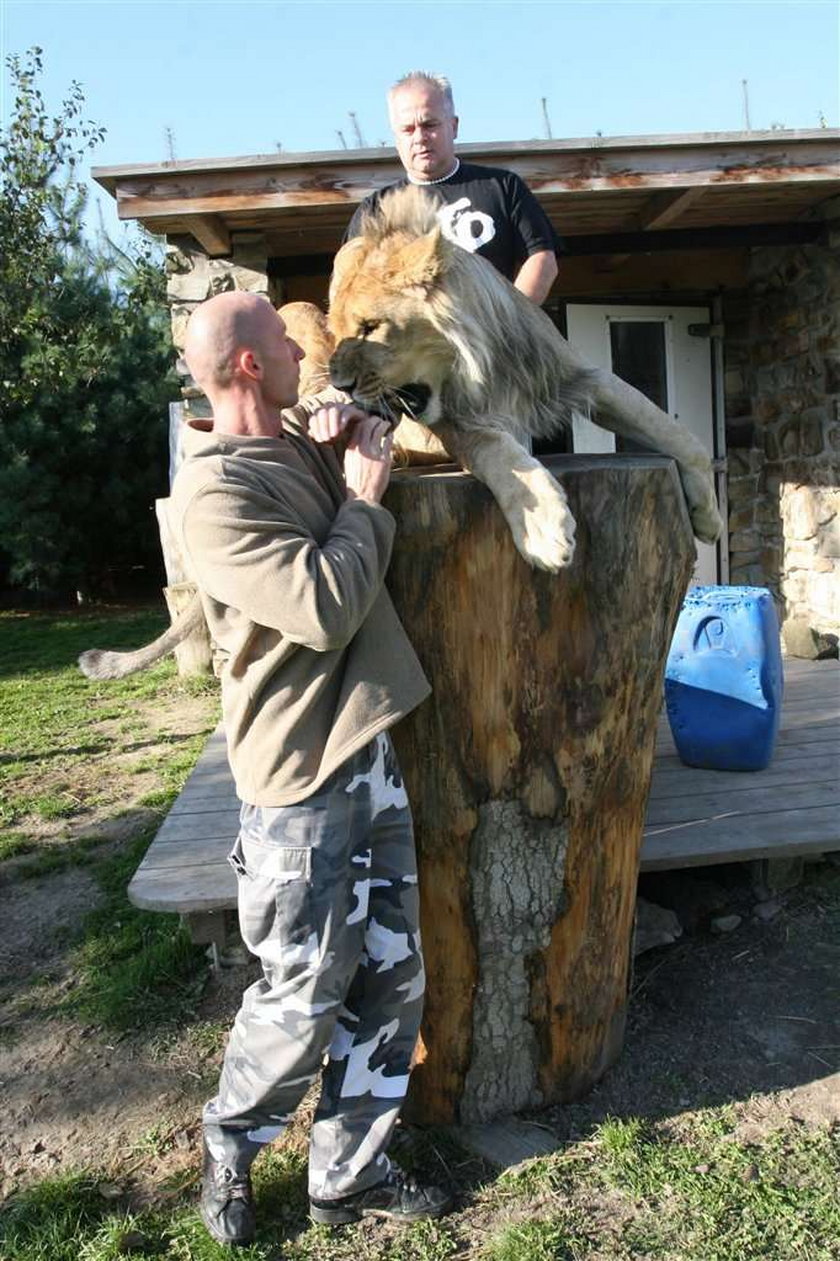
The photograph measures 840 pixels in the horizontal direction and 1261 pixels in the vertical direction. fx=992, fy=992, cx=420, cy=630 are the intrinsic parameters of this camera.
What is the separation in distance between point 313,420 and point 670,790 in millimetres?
2234

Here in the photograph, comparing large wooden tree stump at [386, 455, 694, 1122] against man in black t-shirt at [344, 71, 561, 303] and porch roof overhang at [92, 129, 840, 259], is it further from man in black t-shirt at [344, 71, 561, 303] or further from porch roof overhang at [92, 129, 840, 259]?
porch roof overhang at [92, 129, 840, 259]

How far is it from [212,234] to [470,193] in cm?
284

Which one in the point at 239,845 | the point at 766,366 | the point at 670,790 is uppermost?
the point at 766,366

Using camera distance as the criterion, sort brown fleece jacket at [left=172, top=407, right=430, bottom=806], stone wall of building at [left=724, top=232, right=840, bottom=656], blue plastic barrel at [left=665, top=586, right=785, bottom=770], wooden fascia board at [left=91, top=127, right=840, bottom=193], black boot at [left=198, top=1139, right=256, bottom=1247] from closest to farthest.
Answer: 1. brown fleece jacket at [left=172, top=407, right=430, bottom=806]
2. black boot at [left=198, top=1139, right=256, bottom=1247]
3. blue plastic barrel at [left=665, top=586, right=785, bottom=770]
4. wooden fascia board at [left=91, top=127, right=840, bottom=193]
5. stone wall of building at [left=724, top=232, right=840, bottom=656]

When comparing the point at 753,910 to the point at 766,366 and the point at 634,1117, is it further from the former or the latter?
the point at 766,366

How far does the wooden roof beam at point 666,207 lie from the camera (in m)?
5.70

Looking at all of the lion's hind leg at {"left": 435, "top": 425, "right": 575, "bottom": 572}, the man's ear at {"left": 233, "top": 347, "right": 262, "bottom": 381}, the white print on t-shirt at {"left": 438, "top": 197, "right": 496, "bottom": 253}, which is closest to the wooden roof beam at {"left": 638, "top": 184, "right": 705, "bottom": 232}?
the white print on t-shirt at {"left": 438, "top": 197, "right": 496, "bottom": 253}

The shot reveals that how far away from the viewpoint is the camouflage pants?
206cm

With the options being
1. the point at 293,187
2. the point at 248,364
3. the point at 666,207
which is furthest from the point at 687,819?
the point at 666,207

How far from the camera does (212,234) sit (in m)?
5.72

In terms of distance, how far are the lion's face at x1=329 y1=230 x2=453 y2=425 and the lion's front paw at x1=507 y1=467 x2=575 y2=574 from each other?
1.50 feet

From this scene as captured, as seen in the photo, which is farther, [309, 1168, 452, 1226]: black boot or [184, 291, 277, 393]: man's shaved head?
[309, 1168, 452, 1226]: black boot

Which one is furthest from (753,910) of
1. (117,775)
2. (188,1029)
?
(117,775)

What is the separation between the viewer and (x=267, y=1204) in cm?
234
